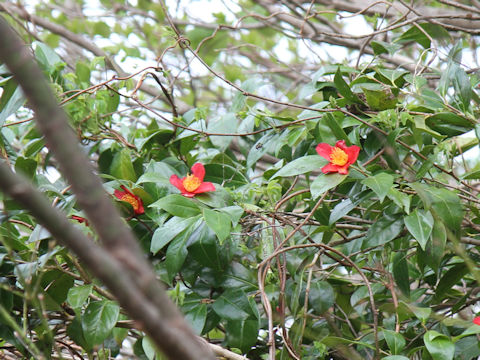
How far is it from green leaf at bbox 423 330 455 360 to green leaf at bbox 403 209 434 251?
0.13 m

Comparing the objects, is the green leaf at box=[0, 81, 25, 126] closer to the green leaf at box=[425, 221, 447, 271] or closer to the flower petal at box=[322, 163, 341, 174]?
the flower petal at box=[322, 163, 341, 174]

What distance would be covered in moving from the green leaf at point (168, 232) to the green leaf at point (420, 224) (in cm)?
31

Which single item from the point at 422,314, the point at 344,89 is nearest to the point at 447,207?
the point at 422,314

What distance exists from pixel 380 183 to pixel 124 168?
1.61 feet

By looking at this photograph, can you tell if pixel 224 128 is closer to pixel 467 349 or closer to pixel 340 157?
pixel 340 157

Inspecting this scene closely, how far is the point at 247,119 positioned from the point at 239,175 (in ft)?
0.47

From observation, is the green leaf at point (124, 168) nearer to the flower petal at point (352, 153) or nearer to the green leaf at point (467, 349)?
the flower petal at point (352, 153)

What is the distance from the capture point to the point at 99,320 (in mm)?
875

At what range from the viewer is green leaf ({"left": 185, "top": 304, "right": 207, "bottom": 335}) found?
92 cm

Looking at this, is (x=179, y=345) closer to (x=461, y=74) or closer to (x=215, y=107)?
(x=461, y=74)

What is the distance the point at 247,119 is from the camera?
1.23 metres

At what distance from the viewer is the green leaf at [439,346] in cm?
82

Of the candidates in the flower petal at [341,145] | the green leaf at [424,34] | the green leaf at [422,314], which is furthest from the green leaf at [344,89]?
the green leaf at [422,314]

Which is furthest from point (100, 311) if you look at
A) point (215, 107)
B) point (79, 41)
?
point (215, 107)
